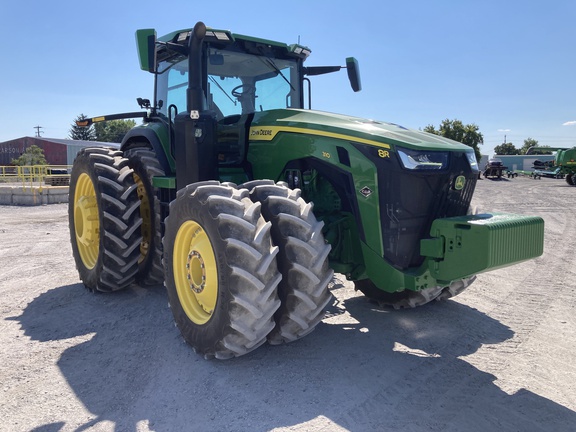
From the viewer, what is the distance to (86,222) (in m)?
5.46

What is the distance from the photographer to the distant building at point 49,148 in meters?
62.2

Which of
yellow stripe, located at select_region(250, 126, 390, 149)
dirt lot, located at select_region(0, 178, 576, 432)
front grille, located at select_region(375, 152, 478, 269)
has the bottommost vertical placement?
dirt lot, located at select_region(0, 178, 576, 432)

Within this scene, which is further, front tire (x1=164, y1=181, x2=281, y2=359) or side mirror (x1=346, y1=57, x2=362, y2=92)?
side mirror (x1=346, y1=57, x2=362, y2=92)

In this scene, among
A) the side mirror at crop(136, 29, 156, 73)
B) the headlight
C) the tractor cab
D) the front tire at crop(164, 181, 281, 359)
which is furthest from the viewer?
the tractor cab

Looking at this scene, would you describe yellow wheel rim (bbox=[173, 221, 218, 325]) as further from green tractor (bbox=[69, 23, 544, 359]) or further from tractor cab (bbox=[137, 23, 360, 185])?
tractor cab (bbox=[137, 23, 360, 185])

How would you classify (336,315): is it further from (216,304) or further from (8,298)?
(8,298)

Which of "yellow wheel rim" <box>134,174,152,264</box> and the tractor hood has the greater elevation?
the tractor hood

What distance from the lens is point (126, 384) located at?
336cm

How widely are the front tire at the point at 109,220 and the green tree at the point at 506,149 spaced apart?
95.0 m

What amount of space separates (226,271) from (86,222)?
2924 millimetres

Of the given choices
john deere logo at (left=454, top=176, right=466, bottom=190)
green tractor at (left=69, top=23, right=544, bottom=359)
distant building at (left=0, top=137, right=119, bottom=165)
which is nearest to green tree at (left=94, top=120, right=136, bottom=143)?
distant building at (left=0, top=137, right=119, bottom=165)

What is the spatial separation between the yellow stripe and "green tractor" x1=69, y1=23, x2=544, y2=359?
1 cm

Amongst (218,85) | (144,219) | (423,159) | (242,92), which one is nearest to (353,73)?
(242,92)

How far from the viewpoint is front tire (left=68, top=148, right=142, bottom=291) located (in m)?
4.95
